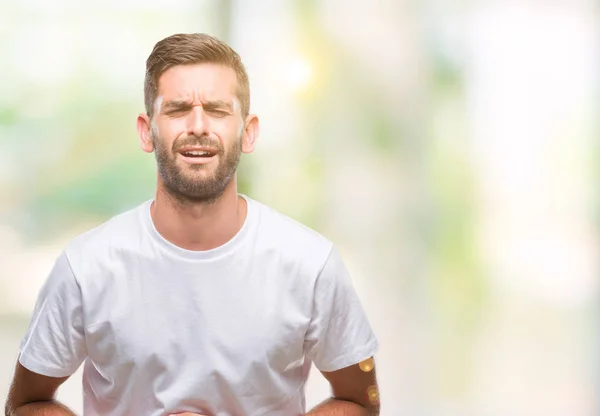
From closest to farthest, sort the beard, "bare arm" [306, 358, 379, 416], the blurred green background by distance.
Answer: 1. the beard
2. "bare arm" [306, 358, 379, 416]
3. the blurred green background

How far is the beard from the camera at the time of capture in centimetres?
115

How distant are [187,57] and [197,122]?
9 cm

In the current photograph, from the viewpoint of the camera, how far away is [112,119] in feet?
6.50

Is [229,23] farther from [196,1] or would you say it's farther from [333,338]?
[333,338]

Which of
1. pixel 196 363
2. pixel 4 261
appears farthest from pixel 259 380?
pixel 4 261

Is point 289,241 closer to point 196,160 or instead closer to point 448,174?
point 196,160

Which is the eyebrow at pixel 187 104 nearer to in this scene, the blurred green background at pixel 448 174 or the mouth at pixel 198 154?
the mouth at pixel 198 154

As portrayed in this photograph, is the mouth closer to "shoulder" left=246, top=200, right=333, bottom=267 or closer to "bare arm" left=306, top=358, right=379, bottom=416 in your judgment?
"shoulder" left=246, top=200, right=333, bottom=267

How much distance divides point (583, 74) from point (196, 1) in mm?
928

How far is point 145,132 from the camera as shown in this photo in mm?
1226

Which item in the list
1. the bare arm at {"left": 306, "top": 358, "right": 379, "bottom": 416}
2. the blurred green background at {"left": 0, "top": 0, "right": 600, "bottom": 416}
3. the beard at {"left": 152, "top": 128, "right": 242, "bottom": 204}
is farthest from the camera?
the blurred green background at {"left": 0, "top": 0, "right": 600, "bottom": 416}

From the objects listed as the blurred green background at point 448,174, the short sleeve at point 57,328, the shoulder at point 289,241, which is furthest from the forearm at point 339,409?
the blurred green background at point 448,174

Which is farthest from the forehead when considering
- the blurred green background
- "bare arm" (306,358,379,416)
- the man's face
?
the blurred green background

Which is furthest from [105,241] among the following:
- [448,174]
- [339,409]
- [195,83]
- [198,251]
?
[448,174]
